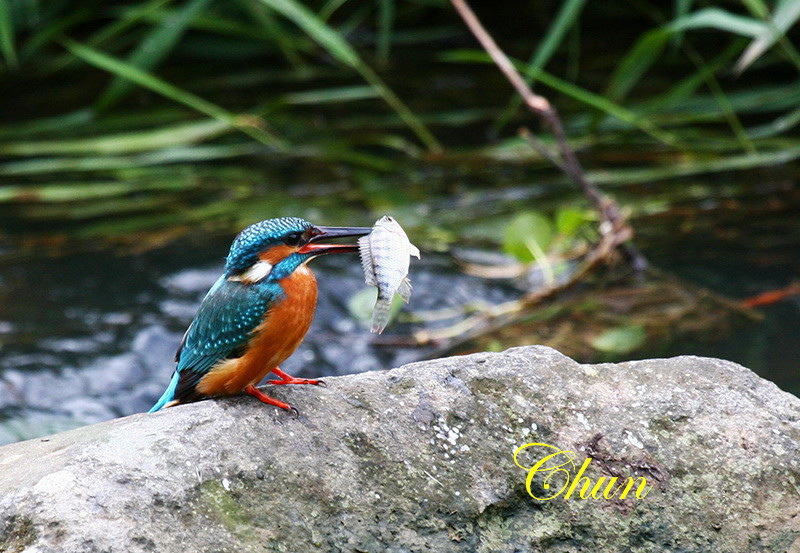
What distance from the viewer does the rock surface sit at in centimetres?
232

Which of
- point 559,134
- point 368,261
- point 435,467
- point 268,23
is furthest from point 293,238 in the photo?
point 268,23

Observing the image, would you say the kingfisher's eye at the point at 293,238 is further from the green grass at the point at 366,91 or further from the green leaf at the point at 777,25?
the green leaf at the point at 777,25

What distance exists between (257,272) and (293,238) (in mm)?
139

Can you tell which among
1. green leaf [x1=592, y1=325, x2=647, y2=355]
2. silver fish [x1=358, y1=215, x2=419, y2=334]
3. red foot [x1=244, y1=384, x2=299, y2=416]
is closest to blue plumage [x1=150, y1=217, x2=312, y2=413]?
red foot [x1=244, y1=384, x2=299, y2=416]

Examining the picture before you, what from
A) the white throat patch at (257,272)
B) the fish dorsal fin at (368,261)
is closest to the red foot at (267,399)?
the white throat patch at (257,272)

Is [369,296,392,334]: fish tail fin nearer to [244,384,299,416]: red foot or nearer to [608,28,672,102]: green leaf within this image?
[244,384,299,416]: red foot

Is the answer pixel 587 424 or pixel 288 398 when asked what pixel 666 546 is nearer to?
pixel 587 424

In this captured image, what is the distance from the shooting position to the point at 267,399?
2.75 m

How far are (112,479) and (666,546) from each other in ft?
4.51

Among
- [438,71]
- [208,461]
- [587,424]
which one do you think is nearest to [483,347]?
[587,424]

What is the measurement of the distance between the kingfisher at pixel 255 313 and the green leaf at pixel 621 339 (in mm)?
2297

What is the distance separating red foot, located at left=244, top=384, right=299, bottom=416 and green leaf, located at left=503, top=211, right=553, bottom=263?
2894 mm

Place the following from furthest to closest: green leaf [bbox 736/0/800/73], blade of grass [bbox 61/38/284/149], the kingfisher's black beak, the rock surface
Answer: blade of grass [bbox 61/38/284/149] → green leaf [bbox 736/0/800/73] → the kingfisher's black beak → the rock surface
